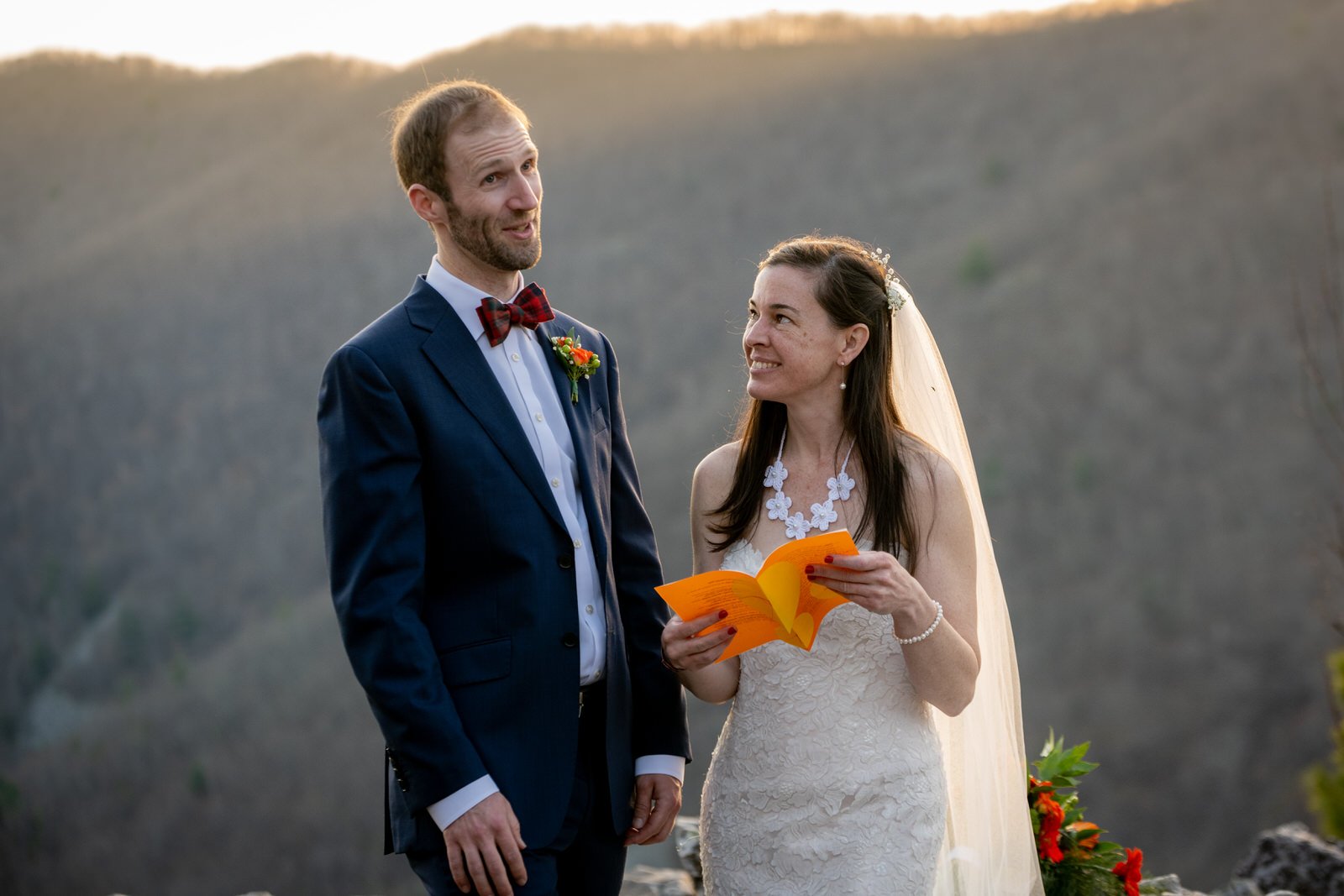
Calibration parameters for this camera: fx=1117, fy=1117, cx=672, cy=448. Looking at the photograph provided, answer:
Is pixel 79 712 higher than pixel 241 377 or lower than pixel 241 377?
lower

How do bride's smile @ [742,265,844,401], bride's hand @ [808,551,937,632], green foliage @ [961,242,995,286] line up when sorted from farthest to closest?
green foliage @ [961,242,995,286] → bride's smile @ [742,265,844,401] → bride's hand @ [808,551,937,632]

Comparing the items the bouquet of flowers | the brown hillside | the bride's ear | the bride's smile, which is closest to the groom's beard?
the bride's smile

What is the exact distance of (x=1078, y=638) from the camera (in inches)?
579

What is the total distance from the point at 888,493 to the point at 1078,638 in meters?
13.1

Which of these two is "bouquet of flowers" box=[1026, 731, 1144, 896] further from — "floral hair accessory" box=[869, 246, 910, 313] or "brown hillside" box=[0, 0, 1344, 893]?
"brown hillside" box=[0, 0, 1344, 893]

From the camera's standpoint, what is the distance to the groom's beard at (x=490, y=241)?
2496 millimetres

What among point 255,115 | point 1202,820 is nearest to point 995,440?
point 1202,820

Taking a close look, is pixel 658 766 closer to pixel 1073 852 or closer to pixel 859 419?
pixel 859 419

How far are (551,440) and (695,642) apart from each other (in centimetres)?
57

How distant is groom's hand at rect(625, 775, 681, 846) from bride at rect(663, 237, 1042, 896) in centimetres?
27

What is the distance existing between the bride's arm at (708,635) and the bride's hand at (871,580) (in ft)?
0.87

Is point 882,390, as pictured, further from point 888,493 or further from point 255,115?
point 255,115

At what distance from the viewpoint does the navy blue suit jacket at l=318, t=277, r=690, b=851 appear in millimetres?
2248

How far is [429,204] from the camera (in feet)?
8.33
